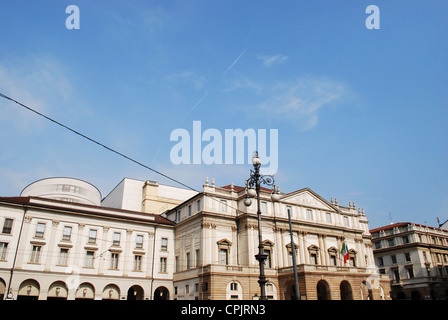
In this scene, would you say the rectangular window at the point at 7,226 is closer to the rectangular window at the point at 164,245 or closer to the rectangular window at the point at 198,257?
the rectangular window at the point at 164,245

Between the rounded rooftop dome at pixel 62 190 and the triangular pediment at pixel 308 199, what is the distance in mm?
35607

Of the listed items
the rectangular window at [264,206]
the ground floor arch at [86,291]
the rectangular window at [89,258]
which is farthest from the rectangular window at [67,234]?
the rectangular window at [264,206]

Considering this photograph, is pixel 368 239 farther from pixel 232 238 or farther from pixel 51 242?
pixel 51 242

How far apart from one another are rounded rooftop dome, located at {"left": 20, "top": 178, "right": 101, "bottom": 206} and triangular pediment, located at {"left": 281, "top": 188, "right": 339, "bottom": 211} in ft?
117

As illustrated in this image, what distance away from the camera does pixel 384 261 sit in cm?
7356

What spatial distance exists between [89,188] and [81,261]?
22.2m

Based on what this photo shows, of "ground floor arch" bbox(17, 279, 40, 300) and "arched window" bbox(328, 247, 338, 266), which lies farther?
"arched window" bbox(328, 247, 338, 266)

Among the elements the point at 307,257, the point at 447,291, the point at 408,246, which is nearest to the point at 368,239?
the point at 408,246

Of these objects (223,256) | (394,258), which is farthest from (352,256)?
(223,256)

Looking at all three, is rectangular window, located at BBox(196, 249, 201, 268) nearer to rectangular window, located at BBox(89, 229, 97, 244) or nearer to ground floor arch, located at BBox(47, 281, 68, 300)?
rectangular window, located at BBox(89, 229, 97, 244)

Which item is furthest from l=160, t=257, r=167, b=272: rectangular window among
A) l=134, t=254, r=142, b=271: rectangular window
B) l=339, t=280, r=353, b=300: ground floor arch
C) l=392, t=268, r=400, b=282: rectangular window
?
l=392, t=268, r=400, b=282: rectangular window

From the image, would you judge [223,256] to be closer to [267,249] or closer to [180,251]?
[267,249]

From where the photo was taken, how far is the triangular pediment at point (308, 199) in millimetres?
52250

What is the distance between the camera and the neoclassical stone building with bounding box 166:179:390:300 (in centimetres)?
4226
